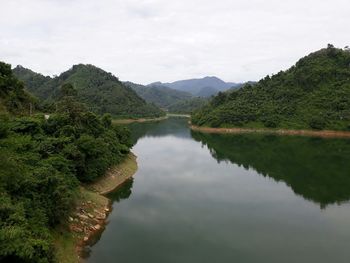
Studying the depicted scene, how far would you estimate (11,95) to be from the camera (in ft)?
154

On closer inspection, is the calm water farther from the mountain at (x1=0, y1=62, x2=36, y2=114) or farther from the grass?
the mountain at (x1=0, y1=62, x2=36, y2=114)

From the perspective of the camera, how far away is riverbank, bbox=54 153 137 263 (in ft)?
71.7

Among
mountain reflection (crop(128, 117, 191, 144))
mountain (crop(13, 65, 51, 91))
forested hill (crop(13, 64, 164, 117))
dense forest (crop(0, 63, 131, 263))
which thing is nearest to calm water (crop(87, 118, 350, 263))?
dense forest (crop(0, 63, 131, 263))

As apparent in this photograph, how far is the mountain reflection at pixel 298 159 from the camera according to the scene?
41125mm

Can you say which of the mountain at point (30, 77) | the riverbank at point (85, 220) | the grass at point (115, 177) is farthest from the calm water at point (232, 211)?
the mountain at point (30, 77)

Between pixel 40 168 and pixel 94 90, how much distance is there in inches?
5225

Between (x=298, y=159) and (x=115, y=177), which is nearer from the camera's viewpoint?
(x=115, y=177)

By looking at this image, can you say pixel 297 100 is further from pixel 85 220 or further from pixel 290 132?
pixel 85 220

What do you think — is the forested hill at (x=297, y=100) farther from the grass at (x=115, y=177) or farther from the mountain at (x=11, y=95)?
the mountain at (x=11, y=95)

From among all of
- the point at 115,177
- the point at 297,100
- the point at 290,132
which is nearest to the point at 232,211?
the point at 115,177

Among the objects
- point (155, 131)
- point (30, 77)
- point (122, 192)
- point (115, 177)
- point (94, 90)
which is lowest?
point (122, 192)

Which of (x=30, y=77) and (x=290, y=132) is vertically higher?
(x=30, y=77)

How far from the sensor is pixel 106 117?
5216 cm

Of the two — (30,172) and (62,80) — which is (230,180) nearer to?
(30,172)
